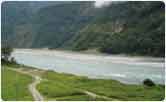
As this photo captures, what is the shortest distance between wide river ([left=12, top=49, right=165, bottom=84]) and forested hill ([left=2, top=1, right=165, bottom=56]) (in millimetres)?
713

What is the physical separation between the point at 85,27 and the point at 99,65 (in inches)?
259

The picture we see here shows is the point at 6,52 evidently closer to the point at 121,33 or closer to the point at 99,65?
the point at 121,33

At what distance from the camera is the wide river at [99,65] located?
2618 centimetres

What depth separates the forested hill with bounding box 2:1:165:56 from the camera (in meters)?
19.6

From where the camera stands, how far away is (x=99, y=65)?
110ft

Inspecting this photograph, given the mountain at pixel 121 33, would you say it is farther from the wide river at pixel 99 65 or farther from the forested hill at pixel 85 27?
the wide river at pixel 99 65

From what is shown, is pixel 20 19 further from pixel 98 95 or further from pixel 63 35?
pixel 98 95

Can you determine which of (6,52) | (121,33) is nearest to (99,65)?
(121,33)

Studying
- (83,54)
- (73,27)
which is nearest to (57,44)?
(73,27)

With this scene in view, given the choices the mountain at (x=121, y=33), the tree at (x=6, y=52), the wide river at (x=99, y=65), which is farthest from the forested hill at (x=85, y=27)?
the wide river at (x=99, y=65)

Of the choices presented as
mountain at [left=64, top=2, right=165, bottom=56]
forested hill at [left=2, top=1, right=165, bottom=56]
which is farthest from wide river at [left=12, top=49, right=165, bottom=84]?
mountain at [left=64, top=2, right=165, bottom=56]

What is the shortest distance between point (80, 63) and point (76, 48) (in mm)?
1382

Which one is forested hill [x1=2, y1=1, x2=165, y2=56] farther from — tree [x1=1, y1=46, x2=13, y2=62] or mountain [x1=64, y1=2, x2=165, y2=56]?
tree [x1=1, y1=46, x2=13, y2=62]

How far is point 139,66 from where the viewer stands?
3142 centimetres
